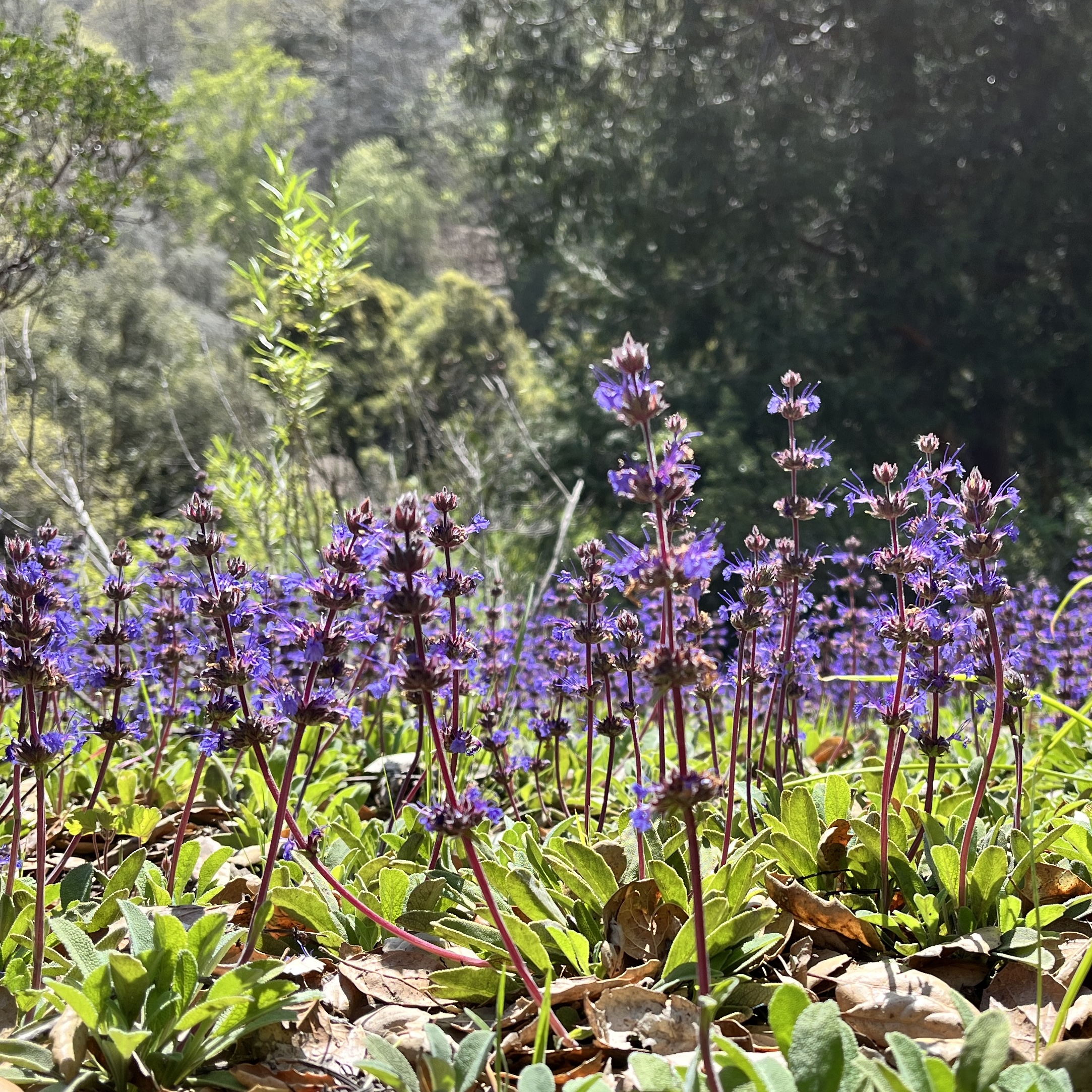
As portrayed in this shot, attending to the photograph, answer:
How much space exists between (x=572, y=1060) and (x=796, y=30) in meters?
18.7

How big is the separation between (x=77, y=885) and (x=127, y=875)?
0.62ft

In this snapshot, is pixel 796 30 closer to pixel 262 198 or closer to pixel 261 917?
pixel 261 917

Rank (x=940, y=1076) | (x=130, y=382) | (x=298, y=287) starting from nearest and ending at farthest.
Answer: (x=940, y=1076)
(x=298, y=287)
(x=130, y=382)

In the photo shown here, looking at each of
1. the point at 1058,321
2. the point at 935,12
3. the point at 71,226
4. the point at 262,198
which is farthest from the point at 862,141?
the point at 262,198

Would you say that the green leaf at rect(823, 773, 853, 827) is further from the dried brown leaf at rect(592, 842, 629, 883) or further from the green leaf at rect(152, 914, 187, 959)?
the green leaf at rect(152, 914, 187, 959)

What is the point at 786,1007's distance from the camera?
1.72m

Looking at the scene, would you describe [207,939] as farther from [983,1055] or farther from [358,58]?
[358,58]

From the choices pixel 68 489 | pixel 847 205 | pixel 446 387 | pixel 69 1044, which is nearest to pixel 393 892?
pixel 69 1044

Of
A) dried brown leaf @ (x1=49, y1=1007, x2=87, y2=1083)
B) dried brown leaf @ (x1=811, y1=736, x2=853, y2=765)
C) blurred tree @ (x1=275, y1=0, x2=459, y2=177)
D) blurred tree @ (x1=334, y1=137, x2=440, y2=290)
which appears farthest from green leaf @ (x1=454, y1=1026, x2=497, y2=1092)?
blurred tree @ (x1=275, y1=0, x2=459, y2=177)

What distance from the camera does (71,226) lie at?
5.86 meters

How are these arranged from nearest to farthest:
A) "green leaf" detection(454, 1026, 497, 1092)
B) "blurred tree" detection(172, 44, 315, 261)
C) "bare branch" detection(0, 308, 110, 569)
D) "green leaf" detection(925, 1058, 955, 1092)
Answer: "green leaf" detection(925, 1058, 955, 1092)
"green leaf" detection(454, 1026, 497, 1092)
"bare branch" detection(0, 308, 110, 569)
"blurred tree" detection(172, 44, 315, 261)

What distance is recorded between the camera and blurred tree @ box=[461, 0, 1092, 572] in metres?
15.4

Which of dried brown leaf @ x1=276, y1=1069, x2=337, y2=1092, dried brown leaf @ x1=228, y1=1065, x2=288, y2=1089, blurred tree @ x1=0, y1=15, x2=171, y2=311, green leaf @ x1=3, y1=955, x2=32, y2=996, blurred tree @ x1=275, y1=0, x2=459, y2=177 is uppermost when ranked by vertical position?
blurred tree @ x1=275, y1=0, x2=459, y2=177

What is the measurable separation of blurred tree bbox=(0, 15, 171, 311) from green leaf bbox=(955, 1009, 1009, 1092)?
5356mm
